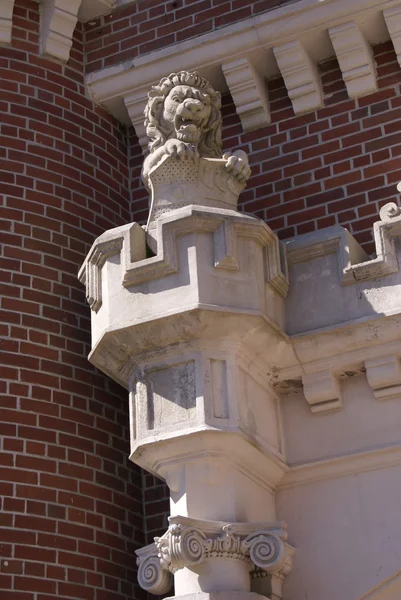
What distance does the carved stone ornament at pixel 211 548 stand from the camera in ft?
19.5

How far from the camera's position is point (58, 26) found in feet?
28.6

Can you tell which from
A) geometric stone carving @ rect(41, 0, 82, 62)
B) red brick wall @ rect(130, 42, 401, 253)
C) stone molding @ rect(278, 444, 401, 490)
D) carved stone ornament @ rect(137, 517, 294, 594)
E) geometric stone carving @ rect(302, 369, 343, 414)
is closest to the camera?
carved stone ornament @ rect(137, 517, 294, 594)

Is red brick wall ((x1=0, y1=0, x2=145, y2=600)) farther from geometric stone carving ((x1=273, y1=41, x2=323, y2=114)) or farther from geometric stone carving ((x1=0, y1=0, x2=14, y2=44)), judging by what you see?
geometric stone carving ((x1=273, y1=41, x2=323, y2=114))

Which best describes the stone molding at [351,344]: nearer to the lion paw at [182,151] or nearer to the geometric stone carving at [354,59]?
the lion paw at [182,151]

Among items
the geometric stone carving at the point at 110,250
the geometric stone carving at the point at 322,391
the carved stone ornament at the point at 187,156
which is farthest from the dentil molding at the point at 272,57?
the geometric stone carving at the point at 322,391

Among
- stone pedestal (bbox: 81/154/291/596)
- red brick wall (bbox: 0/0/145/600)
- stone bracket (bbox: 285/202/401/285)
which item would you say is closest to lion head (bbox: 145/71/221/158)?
stone pedestal (bbox: 81/154/291/596)

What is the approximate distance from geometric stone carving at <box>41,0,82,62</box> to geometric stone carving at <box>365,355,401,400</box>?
338cm

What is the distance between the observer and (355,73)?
8.17 m

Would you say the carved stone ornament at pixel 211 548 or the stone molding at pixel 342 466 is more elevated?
the stone molding at pixel 342 466

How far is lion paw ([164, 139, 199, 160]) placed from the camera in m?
6.89

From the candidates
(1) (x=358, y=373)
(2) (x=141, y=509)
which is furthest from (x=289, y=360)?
(2) (x=141, y=509)

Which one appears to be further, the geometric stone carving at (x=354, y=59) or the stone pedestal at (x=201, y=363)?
the geometric stone carving at (x=354, y=59)

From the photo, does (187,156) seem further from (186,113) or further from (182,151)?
(186,113)

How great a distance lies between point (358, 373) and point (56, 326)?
188cm
